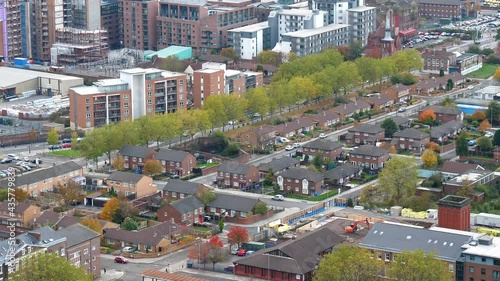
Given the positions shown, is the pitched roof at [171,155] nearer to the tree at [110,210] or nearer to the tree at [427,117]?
the tree at [110,210]

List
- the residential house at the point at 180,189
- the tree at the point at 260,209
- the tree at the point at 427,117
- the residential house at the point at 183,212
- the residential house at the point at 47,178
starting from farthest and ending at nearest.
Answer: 1. the tree at the point at 427,117
2. the residential house at the point at 47,178
3. the residential house at the point at 180,189
4. the tree at the point at 260,209
5. the residential house at the point at 183,212

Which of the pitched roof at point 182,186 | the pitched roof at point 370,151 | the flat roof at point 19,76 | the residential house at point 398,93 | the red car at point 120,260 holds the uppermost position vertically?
the flat roof at point 19,76

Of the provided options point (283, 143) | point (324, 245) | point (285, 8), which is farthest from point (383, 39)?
point (324, 245)

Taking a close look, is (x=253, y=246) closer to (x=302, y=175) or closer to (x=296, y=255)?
(x=296, y=255)

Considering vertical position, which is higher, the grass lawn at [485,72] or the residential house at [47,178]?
the grass lawn at [485,72]

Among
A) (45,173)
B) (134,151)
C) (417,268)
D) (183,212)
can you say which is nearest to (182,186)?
(183,212)

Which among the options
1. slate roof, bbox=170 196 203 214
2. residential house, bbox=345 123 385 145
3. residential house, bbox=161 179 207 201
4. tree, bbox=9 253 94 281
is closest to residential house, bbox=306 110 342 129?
residential house, bbox=345 123 385 145

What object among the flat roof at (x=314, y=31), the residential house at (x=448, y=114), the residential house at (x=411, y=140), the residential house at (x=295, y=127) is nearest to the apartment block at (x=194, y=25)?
the flat roof at (x=314, y=31)

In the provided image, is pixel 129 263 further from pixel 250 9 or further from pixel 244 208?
pixel 250 9
